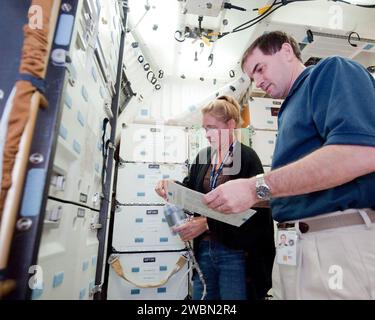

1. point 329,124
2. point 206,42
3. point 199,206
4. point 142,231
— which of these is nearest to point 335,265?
point 329,124

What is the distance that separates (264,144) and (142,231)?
1.96 metres

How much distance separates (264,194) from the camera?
0.88m

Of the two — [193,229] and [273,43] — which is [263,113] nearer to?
[273,43]

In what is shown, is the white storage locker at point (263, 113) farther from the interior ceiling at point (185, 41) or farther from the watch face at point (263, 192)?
the watch face at point (263, 192)

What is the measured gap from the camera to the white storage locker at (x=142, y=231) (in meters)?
2.74

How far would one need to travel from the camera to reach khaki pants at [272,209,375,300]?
77cm

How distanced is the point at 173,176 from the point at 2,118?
2.34 metres

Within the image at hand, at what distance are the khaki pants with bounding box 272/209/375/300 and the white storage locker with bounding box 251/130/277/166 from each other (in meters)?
2.30

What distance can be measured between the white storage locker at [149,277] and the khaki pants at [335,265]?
2.01 meters

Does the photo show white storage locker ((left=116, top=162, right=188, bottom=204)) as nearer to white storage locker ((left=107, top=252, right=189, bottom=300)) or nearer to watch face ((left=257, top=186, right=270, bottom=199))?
white storage locker ((left=107, top=252, right=189, bottom=300))

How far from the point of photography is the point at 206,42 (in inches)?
108

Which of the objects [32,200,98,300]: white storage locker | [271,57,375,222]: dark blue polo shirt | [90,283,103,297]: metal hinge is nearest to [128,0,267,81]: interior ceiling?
[271,57,375,222]: dark blue polo shirt

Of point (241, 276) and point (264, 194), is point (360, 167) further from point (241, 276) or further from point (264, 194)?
point (241, 276)

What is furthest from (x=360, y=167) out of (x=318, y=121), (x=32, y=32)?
(x=32, y=32)
